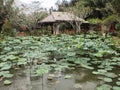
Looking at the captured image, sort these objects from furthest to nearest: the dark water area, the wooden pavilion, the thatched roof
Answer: the wooden pavilion → the thatched roof → the dark water area

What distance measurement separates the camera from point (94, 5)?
28469mm

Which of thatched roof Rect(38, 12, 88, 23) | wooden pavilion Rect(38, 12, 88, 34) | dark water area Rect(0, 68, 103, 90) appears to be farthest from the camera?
wooden pavilion Rect(38, 12, 88, 34)

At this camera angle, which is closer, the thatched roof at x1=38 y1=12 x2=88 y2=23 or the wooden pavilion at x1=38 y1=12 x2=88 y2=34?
the thatched roof at x1=38 y1=12 x2=88 y2=23

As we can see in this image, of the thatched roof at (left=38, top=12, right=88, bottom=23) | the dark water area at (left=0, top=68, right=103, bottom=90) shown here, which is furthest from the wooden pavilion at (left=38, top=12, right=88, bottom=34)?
the dark water area at (left=0, top=68, right=103, bottom=90)

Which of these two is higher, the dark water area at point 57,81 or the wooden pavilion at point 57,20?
the wooden pavilion at point 57,20

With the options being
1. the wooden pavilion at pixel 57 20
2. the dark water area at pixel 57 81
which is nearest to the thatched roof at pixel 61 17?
the wooden pavilion at pixel 57 20

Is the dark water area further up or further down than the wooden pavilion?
further down

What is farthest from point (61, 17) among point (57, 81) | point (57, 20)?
point (57, 81)

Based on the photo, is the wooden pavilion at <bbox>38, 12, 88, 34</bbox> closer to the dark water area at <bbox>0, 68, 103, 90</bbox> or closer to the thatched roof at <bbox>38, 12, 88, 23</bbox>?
the thatched roof at <bbox>38, 12, 88, 23</bbox>

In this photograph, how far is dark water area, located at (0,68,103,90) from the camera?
5598mm

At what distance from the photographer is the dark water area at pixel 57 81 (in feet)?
18.4

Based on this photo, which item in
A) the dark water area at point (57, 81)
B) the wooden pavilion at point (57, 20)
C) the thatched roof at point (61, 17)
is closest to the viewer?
the dark water area at point (57, 81)

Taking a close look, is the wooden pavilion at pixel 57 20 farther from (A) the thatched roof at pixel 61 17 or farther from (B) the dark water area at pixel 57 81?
(B) the dark water area at pixel 57 81

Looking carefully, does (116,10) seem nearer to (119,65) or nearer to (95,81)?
(119,65)
